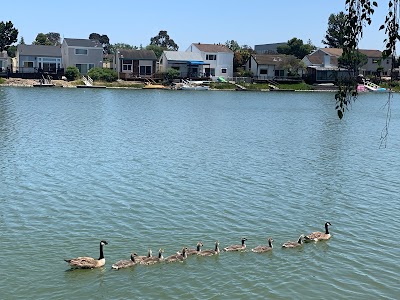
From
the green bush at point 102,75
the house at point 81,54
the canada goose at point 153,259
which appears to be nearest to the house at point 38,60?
the house at point 81,54

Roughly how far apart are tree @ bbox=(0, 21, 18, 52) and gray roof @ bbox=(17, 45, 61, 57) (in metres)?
5.88

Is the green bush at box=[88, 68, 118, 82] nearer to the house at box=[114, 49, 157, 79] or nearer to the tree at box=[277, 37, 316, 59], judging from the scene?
the house at box=[114, 49, 157, 79]

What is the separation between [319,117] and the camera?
2667 inches

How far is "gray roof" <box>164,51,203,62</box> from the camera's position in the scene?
386 ft

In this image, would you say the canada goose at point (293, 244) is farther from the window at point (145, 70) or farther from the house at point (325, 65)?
the house at point (325, 65)

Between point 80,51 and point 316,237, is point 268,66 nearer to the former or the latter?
point 80,51

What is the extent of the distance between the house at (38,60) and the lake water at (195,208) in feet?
197

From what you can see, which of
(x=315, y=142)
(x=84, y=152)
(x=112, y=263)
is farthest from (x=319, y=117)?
(x=112, y=263)

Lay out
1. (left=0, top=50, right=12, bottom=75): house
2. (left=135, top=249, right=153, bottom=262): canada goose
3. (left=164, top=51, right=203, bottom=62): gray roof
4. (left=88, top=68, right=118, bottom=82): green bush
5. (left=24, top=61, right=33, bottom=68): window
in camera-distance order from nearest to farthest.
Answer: (left=135, top=249, right=153, bottom=262): canada goose
(left=88, top=68, right=118, bottom=82): green bush
(left=0, top=50, right=12, bottom=75): house
(left=24, top=61, right=33, bottom=68): window
(left=164, top=51, right=203, bottom=62): gray roof

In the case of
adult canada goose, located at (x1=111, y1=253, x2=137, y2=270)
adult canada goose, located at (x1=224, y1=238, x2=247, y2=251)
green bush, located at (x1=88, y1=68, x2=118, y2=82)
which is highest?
green bush, located at (x1=88, y1=68, x2=118, y2=82)

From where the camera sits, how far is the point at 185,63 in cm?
11794

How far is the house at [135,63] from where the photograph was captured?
114 meters

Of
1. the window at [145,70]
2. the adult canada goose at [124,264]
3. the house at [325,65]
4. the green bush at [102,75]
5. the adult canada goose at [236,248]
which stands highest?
the house at [325,65]

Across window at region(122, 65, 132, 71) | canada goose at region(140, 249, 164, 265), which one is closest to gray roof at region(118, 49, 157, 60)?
window at region(122, 65, 132, 71)
